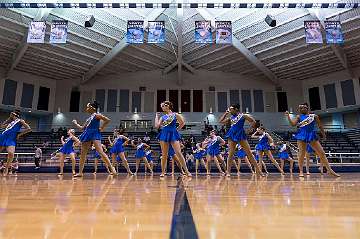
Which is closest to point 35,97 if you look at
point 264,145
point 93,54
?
point 93,54

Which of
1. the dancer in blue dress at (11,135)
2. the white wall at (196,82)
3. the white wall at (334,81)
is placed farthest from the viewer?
the white wall at (196,82)

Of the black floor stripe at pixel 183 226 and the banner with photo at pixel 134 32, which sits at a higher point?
the banner with photo at pixel 134 32

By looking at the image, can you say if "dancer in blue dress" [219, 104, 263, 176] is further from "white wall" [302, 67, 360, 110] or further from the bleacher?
"white wall" [302, 67, 360, 110]

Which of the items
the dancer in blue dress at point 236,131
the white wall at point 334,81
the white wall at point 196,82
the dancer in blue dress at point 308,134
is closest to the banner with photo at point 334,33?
the dancer in blue dress at point 308,134

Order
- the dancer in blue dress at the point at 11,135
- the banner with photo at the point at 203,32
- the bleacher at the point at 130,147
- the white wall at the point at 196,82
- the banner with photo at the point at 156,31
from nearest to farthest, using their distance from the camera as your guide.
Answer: the dancer in blue dress at the point at 11,135
the banner with photo at the point at 203,32
the banner with photo at the point at 156,31
the bleacher at the point at 130,147
the white wall at the point at 196,82

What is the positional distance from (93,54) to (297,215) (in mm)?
24367

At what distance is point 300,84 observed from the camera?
1156 inches

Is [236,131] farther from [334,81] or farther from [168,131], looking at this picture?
[334,81]

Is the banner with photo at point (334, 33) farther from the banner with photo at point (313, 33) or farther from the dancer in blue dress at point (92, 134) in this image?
the dancer in blue dress at point (92, 134)

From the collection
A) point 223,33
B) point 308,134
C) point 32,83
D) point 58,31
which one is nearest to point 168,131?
point 308,134

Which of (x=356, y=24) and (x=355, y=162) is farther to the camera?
(x=356, y=24)

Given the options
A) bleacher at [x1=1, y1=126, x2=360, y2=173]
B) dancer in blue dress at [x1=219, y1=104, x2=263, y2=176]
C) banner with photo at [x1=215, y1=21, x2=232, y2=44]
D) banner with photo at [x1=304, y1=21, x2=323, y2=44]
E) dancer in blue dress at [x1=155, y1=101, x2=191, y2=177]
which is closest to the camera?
dancer in blue dress at [x1=155, y1=101, x2=191, y2=177]

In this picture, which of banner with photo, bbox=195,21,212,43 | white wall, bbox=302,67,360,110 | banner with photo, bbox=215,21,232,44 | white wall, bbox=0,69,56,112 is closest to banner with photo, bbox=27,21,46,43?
banner with photo, bbox=195,21,212,43

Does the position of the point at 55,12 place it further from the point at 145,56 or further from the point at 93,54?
the point at 145,56
